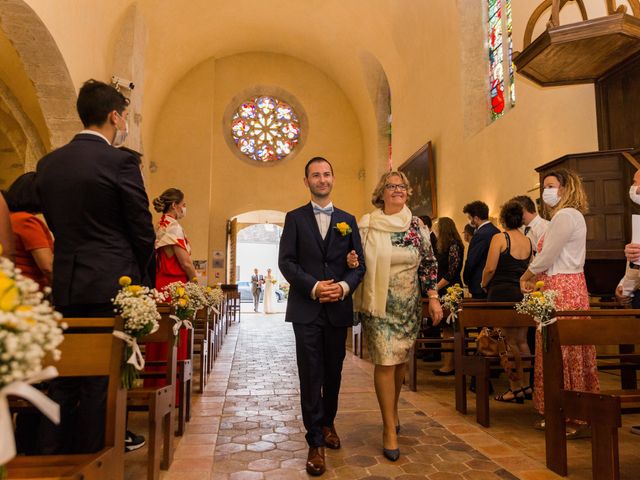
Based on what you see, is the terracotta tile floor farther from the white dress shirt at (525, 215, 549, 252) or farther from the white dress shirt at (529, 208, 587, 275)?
the white dress shirt at (525, 215, 549, 252)

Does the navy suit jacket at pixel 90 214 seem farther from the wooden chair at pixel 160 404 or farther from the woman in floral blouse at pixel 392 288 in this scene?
the woman in floral blouse at pixel 392 288

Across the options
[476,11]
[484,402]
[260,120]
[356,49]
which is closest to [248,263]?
[260,120]

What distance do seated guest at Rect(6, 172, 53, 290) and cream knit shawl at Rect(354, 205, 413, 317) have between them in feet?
5.37

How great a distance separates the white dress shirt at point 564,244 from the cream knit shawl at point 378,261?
921 millimetres

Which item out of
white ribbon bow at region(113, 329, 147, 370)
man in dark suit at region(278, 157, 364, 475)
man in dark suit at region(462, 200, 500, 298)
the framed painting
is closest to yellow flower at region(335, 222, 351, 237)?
man in dark suit at region(278, 157, 364, 475)

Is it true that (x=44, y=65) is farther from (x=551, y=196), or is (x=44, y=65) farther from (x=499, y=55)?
(x=499, y=55)

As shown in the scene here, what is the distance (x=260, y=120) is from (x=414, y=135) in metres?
6.13

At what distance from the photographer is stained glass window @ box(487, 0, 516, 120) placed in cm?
758

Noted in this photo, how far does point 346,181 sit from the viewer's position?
15562mm

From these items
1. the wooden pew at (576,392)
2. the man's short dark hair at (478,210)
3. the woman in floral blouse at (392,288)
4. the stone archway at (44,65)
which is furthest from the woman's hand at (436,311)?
the stone archway at (44,65)

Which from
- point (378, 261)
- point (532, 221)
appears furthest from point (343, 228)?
point (532, 221)

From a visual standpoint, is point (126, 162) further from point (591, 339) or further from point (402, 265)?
point (591, 339)

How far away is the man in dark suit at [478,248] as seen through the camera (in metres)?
4.49

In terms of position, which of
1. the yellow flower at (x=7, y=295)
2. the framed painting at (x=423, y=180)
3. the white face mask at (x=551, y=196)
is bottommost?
the yellow flower at (x=7, y=295)
